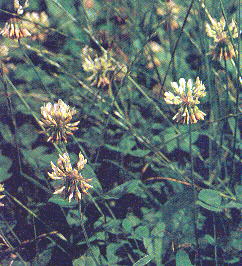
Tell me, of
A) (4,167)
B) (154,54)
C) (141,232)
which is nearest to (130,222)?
(141,232)

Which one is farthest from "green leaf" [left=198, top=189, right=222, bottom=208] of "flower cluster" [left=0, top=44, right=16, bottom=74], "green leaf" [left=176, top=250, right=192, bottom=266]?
"flower cluster" [left=0, top=44, right=16, bottom=74]

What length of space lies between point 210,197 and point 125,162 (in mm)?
419

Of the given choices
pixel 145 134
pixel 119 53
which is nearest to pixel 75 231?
pixel 145 134

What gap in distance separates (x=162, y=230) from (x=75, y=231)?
0.27 meters

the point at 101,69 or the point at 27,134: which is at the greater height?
the point at 101,69

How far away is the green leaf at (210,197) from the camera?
3.56 ft

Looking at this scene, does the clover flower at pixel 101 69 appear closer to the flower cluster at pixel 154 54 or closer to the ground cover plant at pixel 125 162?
the ground cover plant at pixel 125 162

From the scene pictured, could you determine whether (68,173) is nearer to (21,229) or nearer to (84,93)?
(21,229)

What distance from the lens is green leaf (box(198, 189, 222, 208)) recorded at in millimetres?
1085

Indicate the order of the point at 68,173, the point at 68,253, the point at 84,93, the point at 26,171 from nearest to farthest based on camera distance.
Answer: the point at 68,173 < the point at 68,253 < the point at 26,171 < the point at 84,93

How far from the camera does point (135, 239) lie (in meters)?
1.17

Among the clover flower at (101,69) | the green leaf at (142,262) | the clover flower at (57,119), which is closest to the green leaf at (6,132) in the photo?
the clover flower at (101,69)

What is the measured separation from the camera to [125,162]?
4.77 feet

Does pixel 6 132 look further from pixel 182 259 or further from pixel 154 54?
pixel 182 259
